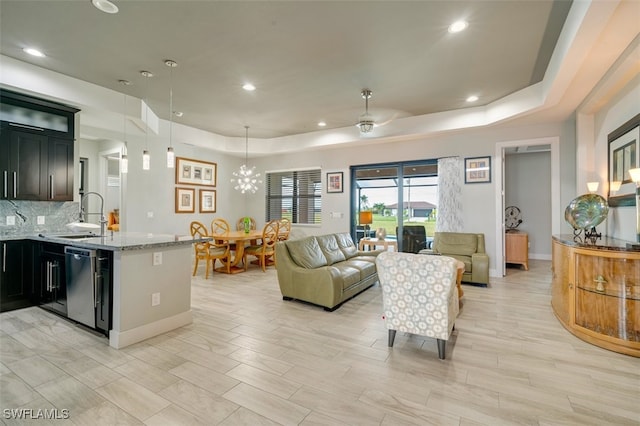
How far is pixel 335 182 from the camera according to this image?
23.4 ft

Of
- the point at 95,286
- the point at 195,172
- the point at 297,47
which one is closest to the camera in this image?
the point at 95,286

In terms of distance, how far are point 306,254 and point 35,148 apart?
3.95m

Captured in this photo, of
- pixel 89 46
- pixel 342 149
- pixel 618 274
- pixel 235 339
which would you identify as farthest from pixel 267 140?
pixel 618 274

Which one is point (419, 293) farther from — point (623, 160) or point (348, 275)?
point (623, 160)

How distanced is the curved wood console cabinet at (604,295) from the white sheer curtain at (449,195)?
2.56m

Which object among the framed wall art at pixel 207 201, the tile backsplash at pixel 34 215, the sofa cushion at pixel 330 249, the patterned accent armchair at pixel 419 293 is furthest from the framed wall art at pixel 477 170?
the tile backsplash at pixel 34 215

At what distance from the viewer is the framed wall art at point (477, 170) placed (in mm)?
5500

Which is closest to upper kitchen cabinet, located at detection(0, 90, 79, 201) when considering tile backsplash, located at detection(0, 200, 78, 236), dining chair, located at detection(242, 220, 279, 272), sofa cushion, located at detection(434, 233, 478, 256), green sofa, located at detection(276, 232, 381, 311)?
tile backsplash, located at detection(0, 200, 78, 236)

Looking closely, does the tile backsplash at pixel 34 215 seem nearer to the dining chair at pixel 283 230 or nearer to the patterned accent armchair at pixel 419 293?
the dining chair at pixel 283 230

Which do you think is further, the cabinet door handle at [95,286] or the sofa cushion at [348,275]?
the sofa cushion at [348,275]

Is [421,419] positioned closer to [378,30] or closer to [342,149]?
[378,30]

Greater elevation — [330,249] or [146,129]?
[146,129]

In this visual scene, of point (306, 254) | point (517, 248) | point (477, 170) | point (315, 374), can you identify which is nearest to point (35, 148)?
point (306, 254)

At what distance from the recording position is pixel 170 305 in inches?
124
